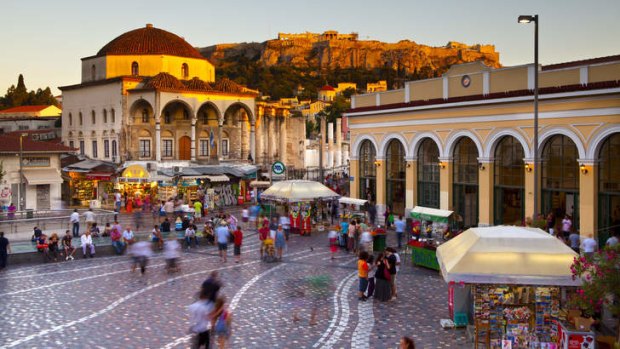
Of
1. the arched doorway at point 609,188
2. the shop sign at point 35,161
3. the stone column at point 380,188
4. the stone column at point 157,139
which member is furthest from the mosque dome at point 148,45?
the arched doorway at point 609,188

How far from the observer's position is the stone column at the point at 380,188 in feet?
113

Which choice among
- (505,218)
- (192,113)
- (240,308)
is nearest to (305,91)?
(192,113)

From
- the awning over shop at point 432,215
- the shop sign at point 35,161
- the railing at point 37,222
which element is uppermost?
the shop sign at point 35,161

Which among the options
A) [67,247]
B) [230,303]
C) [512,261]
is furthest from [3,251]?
[512,261]

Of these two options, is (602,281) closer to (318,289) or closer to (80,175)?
(318,289)

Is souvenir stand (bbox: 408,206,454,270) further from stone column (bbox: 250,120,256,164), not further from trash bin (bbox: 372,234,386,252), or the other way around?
stone column (bbox: 250,120,256,164)

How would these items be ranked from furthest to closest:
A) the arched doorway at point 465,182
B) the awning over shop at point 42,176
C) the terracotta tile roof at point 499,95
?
1. the awning over shop at point 42,176
2. the arched doorway at point 465,182
3. the terracotta tile roof at point 499,95

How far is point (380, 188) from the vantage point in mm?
34562

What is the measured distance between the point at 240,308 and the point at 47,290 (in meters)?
6.03

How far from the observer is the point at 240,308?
16.3 m

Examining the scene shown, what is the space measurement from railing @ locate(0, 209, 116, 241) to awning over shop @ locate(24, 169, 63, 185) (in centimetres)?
793

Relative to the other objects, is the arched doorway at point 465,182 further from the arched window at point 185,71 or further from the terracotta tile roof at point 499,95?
the arched window at point 185,71

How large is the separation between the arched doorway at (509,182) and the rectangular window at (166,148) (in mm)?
30048

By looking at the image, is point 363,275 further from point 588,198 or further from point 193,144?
point 193,144
